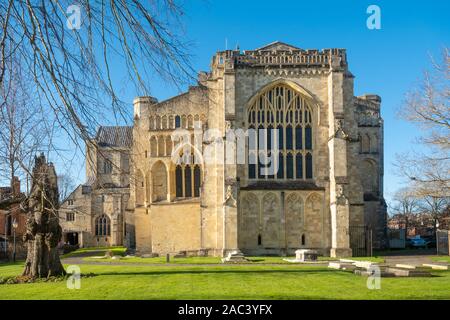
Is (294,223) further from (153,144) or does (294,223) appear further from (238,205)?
(153,144)

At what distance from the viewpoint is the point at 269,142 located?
3991 centimetres

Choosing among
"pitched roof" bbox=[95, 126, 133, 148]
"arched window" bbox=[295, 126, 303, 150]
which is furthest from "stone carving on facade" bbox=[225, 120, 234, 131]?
"pitched roof" bbox=[95, 126, 133, 148]

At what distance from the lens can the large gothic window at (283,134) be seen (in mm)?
39750

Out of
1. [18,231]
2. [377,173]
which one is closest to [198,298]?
[377,173]

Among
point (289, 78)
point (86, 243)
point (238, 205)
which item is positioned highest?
point (289, 78)

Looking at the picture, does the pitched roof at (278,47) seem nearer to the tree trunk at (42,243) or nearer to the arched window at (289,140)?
the arched window at (289,140)

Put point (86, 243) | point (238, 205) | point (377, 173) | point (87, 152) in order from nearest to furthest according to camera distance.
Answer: point (87, 152)
point (238, 205)
point (377, 173)
point (86, 243)

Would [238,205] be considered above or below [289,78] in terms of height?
below

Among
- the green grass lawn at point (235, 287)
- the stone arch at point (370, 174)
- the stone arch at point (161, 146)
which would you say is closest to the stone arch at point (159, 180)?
the stone arch at point (161, 146)

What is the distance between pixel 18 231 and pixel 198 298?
46536mm

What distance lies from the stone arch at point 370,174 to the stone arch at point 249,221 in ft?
48.1

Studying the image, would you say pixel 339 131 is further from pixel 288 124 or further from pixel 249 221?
pixel 249 221

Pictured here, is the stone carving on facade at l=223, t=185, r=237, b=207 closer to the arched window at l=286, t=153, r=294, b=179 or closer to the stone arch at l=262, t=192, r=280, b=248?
the stone arch at l=262, t=192, r=280, b=248
